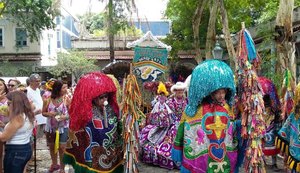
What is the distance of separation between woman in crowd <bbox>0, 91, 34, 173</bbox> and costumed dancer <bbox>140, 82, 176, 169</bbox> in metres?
3.31

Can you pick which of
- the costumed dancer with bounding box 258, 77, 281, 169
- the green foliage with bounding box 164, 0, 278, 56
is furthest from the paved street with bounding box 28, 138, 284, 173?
the green foliage with bounding box 164, 0, 278, 56

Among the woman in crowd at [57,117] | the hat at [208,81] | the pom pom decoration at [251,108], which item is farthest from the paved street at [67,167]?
the hat at [208,81]

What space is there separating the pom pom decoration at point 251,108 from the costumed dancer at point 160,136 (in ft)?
12.0

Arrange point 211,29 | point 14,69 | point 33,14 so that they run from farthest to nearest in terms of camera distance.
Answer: point 14,69 < point 33,14 < point 211,29

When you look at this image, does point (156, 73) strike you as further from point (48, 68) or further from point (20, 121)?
point (48, 68)

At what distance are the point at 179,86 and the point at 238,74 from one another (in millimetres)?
3320

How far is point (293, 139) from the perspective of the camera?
472 cm

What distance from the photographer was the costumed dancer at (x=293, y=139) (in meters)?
4.65

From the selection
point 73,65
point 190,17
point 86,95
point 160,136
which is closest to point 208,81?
point 86,95

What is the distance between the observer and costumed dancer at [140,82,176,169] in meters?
7.69

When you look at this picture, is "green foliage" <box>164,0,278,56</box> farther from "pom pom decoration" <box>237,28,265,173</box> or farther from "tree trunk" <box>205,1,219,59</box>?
"pom pom decoration" <box>237,28,265,173</box>

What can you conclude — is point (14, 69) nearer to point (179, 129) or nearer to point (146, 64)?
point (146, 64)

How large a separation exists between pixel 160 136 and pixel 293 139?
11.4 feet

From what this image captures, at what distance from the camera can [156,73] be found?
30.7 feet
